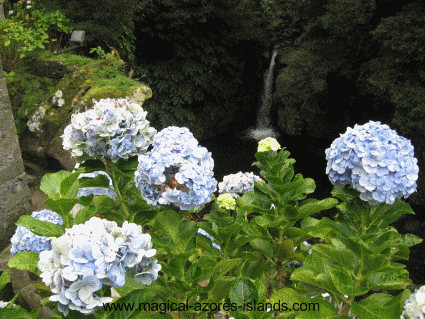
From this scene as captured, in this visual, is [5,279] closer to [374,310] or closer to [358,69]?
[374,310]

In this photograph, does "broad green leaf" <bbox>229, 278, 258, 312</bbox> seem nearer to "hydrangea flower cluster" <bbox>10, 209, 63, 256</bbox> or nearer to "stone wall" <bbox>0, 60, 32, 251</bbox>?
"hydrangea flower cluster" <bbox>10, 209, 63, 256</bbox>

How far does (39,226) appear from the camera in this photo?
0.98m

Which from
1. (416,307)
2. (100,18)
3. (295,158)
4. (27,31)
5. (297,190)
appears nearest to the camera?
(416,307)

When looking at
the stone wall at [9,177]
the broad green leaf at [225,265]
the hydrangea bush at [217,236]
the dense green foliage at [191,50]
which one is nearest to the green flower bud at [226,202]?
the hydrangea bush at [217,236]

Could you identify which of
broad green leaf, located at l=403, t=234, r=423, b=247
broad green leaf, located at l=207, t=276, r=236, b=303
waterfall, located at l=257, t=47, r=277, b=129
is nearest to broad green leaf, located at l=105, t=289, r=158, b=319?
broad green leaf, located at l=207, t=276, r=236, b=303

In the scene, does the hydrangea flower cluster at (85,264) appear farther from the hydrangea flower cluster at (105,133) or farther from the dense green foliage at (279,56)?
the dense green foliage at (279,56)

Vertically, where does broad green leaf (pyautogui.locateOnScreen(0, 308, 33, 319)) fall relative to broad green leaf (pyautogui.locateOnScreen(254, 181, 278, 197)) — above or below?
below

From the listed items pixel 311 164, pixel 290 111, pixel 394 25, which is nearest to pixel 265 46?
pixel 290 111

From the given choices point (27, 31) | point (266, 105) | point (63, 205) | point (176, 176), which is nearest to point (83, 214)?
point (63, 205)

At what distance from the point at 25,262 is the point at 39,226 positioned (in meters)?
0.10

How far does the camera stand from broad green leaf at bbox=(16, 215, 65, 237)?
97cm

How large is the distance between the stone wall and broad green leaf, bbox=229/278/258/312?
2.06 meters

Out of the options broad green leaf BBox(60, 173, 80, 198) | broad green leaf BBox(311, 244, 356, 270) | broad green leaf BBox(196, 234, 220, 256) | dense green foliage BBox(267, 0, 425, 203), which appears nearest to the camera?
broad green leaf BBox(311, 244, 356, 270)

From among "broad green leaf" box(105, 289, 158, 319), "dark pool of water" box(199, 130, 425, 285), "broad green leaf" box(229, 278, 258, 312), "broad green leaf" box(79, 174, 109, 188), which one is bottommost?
"dark pool of water" box(199, 130, 425, 285)
